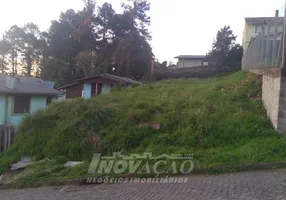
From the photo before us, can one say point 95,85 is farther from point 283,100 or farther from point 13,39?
point 13,39

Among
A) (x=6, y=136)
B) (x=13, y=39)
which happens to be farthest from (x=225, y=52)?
(x=13, y=39)

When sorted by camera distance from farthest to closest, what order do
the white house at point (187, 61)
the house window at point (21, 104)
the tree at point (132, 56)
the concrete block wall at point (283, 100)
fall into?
the white house at point (187, 61)
the tree at point (132, 56)
the house window at point (21, 104)
the concrete block wall at point (283, 100)

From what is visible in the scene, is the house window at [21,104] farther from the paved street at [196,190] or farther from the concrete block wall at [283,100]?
the concrete block wall at [283,100]

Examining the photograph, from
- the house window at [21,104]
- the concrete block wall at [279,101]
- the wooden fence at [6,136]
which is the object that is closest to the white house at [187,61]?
the house window at [21,104]

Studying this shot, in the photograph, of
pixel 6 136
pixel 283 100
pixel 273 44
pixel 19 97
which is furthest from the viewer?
pixel 19 97

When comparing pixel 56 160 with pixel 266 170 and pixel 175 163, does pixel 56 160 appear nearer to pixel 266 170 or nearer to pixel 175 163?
pixel 175 163

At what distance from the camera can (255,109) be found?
8.91m

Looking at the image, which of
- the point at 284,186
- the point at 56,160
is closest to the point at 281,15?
the point at 284,186

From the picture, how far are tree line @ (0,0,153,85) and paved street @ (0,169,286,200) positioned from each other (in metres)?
28.4

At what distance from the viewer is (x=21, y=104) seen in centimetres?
1773

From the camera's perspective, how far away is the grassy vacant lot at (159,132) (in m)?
6.77

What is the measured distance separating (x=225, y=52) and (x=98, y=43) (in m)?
17.5

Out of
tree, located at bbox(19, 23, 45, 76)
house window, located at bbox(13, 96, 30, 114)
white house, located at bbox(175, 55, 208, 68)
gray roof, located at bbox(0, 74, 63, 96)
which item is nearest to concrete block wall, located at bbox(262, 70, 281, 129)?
gray roof, located at bbox(0, 74, 63, 96)

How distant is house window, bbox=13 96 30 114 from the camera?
56.4 ft
